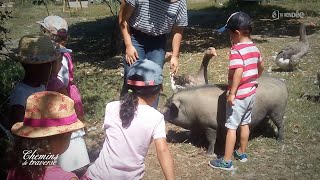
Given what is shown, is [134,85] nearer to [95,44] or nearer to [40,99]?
[40,99]

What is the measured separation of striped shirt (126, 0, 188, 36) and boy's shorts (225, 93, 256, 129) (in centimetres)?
128

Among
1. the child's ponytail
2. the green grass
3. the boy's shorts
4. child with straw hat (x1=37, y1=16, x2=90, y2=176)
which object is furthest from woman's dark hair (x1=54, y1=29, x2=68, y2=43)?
the boy's shorts

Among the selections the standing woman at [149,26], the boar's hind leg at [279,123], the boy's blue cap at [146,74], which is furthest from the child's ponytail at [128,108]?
the boar's hind leg at [279,123]

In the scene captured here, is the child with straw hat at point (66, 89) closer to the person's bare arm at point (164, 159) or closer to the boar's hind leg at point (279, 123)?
the person's bare arm at point (164, 159)

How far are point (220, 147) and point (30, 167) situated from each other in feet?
12.3

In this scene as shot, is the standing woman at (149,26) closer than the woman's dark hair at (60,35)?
Yes

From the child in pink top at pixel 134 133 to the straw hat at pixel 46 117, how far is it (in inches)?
30.8

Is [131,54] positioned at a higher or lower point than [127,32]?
lower

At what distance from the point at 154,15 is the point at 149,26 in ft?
0.43

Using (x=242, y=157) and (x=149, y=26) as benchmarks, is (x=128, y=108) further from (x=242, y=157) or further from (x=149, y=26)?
(x=242, y=157)

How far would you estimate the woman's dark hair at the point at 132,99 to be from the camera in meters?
3.15

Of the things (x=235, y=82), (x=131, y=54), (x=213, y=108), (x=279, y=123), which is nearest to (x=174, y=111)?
(x=213, y=108)

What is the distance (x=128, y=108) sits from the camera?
124 inches

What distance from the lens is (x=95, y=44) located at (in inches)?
630
